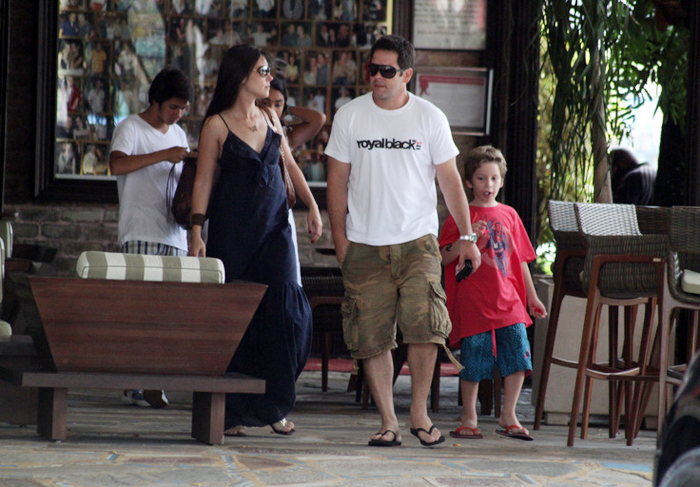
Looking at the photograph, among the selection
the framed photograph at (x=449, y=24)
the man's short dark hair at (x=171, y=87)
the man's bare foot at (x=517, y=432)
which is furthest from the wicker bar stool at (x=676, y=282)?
the framed photograph at (x=449, y=24)

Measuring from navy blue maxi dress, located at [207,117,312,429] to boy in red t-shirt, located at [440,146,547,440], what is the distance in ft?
2.56

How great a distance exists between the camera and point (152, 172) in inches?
200

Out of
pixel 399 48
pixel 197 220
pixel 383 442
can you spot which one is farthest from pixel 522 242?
pixel 197 220

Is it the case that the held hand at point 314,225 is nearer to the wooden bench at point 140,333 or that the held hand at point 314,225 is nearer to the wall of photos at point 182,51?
the wooden bench at point 140,333

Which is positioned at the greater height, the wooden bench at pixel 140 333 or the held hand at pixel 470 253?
the held hand at pixel 470 253

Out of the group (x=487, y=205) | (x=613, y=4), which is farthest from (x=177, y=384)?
(x=613, y=4)

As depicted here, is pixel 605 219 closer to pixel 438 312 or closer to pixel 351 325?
pixel 438 312

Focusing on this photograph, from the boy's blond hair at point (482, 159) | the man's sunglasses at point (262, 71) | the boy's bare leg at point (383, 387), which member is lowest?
the boy's bare leg at point (383, 387)

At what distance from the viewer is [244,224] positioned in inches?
171

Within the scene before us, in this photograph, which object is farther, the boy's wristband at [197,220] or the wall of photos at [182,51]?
the wall of photos at [182,51]

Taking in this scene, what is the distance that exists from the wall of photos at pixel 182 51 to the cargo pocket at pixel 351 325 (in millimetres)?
3775

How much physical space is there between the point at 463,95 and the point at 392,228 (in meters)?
3.95

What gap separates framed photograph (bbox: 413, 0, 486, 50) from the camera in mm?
7938

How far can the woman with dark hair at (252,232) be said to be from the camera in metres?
4.32
